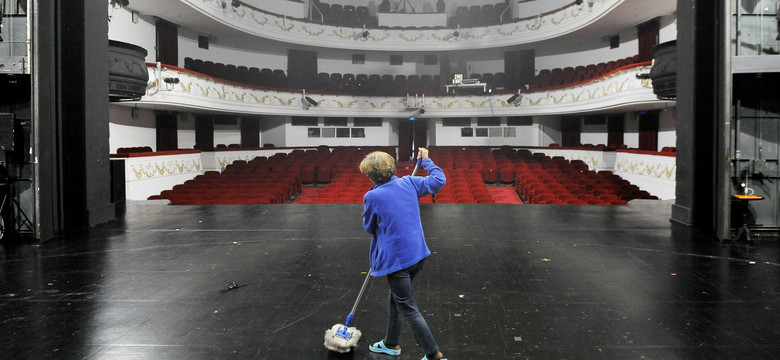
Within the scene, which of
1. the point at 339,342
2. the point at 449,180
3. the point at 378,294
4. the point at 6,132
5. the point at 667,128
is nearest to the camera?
the point at 339,342

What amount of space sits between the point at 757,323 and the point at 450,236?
3803 mm

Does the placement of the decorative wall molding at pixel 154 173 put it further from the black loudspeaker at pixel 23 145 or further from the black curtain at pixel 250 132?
the black curtain at pixel 250 132

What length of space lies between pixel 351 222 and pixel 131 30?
11295mm

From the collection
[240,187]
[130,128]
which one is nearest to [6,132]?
[240,187]

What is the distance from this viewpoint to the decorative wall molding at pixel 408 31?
17766 millimetres

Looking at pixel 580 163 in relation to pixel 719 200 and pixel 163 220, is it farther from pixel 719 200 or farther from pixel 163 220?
pixel 163 220

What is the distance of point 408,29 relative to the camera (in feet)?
74.9

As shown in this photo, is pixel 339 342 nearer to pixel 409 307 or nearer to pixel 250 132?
pixel 409 307

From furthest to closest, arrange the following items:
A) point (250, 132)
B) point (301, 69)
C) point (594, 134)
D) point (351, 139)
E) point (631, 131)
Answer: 1. point (351, 139)
2. point (301, 69)
3. point (250, 132)
4. point (594, 134)
5. point (631, 131)

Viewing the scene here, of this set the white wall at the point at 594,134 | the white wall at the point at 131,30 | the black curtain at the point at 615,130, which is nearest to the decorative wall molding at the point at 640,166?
the black curtain at the point at 615,130

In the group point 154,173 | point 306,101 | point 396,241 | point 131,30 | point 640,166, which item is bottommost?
point 396,241

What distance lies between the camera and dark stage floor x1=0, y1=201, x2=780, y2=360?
329 cm

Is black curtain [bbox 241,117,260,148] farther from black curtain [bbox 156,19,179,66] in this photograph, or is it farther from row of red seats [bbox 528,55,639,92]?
row of red seats [bbox 528,55,639,92]

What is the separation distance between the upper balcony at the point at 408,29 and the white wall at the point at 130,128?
10.5ft
